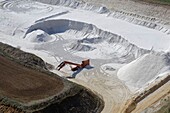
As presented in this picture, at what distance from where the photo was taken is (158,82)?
30266 mm

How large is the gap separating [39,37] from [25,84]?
11335 millimetres

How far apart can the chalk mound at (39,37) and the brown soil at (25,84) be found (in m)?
8.08

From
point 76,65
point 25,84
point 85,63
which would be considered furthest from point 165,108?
point 76,65

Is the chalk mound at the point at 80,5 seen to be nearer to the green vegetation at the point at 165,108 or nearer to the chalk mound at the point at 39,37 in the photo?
the chalk mound at the point at 39,37

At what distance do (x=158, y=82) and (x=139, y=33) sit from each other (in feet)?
28.3

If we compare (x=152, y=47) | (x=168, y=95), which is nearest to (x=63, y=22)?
(x=152, y=47)

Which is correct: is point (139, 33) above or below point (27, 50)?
above

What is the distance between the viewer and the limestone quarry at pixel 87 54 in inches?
Result: 1095

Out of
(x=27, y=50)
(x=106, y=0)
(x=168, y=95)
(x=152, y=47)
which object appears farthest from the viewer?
(x=106, y=0)

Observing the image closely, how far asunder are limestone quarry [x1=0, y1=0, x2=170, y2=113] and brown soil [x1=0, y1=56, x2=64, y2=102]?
0.23 feet

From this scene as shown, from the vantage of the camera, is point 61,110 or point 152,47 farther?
point 152,47

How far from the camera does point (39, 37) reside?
129 feet

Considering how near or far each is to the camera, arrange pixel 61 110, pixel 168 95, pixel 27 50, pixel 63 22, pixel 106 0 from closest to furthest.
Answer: pixel 61 110
pixel 168 95
pixel 27 50
pixel 63 22
pixel 106 0

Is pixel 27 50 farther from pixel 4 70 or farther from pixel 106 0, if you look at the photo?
pixel 106 0
